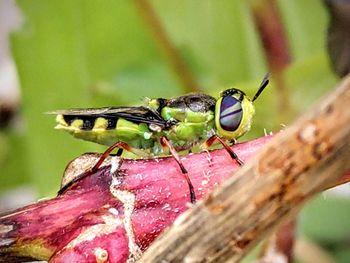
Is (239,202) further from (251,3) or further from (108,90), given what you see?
(108,90)

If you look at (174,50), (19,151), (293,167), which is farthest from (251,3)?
Result: (293,167)

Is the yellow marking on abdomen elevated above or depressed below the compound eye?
above

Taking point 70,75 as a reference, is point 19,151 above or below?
below

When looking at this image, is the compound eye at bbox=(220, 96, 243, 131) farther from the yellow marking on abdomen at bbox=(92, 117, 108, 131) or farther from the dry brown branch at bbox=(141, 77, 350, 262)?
the dry brown branch at bbox=(141, 77, 350, 262)

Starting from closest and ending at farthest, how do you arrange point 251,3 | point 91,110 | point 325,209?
point 91,110, point 251,3, point 325,209

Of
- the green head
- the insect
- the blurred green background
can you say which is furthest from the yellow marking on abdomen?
the blurred green background
